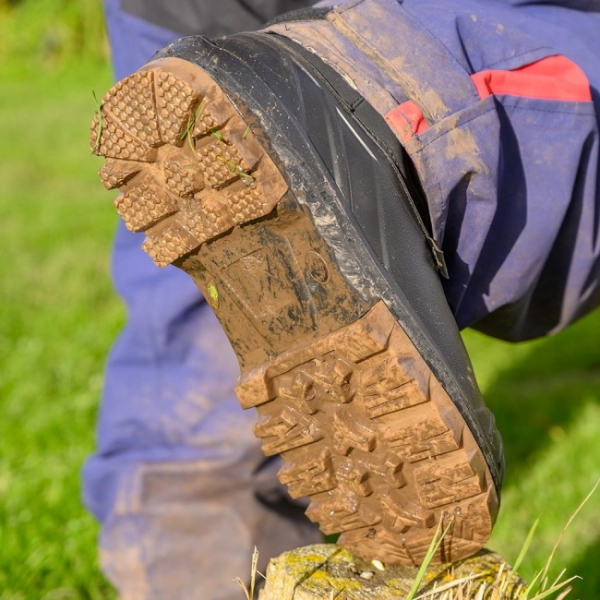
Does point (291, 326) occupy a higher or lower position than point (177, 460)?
higher

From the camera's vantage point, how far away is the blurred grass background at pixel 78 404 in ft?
8.82

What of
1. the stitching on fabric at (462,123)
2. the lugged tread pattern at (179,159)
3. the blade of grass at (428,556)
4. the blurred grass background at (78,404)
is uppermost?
the lugged tread pattern at (179,159)

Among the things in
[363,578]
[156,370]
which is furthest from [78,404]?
[363,578]

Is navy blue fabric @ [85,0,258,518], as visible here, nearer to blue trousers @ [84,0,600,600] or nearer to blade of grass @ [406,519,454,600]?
blue trousers @ [84,0,600,600]

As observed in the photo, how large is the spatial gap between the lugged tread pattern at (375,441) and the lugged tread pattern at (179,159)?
245 millimetres

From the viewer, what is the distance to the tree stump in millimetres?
1558

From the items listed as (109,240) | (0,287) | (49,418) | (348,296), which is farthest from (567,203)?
(109,240)

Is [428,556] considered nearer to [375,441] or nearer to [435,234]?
[375,441]

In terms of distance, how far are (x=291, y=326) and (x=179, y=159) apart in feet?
1.04

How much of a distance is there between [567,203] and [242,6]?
0.95 m

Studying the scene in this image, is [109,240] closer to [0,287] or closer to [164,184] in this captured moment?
[0,287]

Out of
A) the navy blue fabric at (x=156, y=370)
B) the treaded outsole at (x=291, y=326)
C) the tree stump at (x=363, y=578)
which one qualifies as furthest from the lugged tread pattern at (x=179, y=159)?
the navy blue fabric at (x=156, y=370)

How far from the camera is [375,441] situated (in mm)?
1513

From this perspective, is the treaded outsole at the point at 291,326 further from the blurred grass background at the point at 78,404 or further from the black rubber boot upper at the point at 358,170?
the blurred grass background at the point at 78,404
